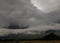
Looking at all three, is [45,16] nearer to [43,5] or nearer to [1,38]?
[43,5]

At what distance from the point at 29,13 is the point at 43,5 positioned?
9 cm

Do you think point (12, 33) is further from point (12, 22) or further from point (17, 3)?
point (17, 3)

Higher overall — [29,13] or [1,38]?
[29,13]

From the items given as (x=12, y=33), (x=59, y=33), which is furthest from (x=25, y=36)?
(x=59, y=33)

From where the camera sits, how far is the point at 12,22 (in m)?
0.86

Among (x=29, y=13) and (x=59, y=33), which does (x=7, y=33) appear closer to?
(x=29, y=13)

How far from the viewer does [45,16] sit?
87 cm

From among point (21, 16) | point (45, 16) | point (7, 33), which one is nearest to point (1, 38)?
point (7, 33)

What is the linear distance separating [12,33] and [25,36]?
0.07m

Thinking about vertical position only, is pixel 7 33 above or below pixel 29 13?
below

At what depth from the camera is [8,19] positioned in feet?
2.86

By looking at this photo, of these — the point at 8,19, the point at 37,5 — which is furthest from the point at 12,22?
the point at 37,5

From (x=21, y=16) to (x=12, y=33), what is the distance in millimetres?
110

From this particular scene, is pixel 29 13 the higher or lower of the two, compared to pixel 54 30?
higher
